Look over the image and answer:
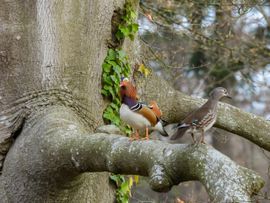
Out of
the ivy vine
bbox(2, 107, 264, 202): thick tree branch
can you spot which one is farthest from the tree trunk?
bbox(2, 107, 264, 202): thick tree branch

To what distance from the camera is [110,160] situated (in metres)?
5.48

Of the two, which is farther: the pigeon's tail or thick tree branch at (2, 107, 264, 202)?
the pigeon's tail

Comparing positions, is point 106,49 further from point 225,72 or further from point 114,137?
point 225,72

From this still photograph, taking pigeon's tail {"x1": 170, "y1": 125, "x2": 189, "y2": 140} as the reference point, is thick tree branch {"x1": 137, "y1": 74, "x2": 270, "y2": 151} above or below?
below

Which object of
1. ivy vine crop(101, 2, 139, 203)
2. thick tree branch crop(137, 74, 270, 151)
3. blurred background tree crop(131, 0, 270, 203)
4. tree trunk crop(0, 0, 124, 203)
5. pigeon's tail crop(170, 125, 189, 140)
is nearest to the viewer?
pigeon's tail crop(170, 125, 189, 140)

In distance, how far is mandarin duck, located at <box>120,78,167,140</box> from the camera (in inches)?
239

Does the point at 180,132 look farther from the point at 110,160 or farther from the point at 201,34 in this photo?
the point at 201,34

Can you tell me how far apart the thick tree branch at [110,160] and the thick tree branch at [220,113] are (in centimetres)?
143

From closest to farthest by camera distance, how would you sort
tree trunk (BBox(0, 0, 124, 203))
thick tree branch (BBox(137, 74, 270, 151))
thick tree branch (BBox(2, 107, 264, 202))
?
thick tree branch (BBox(2, 107, 264, 202)) < tree trunk (BBox(0, 0, 124, 203)) < thick tree branch (BBox(137, 74, 270, 151))

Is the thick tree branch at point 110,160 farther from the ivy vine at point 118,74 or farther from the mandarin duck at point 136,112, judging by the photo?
the ivy vine at point 118,74

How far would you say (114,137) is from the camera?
5621 mm

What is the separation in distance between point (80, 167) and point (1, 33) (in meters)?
1.70

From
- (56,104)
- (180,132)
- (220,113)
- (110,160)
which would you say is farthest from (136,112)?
(220,113)

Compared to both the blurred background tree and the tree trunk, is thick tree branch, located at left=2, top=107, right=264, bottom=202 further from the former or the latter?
the blurred background tree
